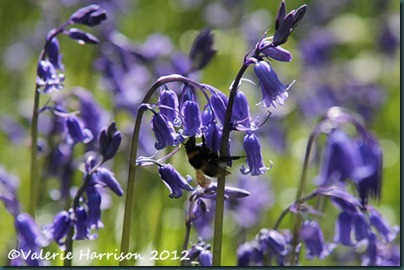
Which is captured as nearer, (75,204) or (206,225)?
(75,204)

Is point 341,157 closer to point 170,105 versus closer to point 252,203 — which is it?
point 252,203

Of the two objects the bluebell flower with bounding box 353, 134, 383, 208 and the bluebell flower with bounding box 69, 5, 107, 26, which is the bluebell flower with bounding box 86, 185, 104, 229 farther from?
the bluebell flower with bounding box 353, 134, 383, 208

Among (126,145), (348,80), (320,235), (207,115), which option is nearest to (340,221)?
(320,235)

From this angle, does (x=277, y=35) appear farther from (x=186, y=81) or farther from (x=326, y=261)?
(x=326, y=261)

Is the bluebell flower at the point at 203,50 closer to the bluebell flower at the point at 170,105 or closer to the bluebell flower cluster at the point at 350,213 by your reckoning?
the bluebell flower cluster at the point at 350,213

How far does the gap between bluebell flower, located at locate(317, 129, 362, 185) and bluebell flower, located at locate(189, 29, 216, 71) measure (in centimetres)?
77

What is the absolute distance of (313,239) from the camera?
155 inches

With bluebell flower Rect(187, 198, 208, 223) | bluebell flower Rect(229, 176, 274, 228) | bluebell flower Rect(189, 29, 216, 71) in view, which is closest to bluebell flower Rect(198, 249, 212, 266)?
bluebell flower Rect(187, 198, 208, 223)

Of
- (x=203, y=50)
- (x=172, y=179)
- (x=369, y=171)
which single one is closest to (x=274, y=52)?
(x=172, y=179)

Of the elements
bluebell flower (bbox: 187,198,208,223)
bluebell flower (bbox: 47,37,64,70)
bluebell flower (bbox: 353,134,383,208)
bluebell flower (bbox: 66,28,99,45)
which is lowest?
bluebell flower (bbox: 187,198,208,223)

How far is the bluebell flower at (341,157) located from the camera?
4352 millimetres

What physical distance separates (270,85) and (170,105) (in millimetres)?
398

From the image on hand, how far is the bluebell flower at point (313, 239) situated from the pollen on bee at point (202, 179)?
26.7 inches

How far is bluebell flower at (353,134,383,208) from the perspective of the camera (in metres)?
4.01
